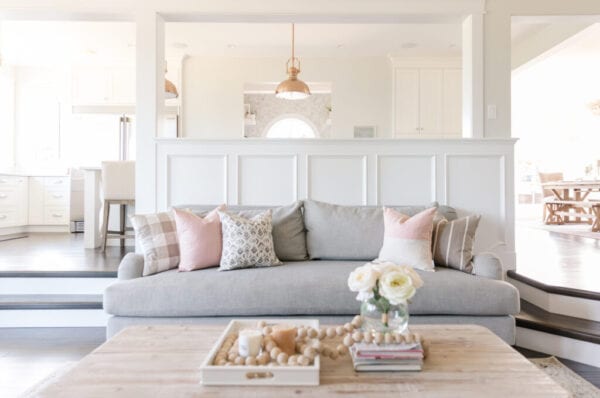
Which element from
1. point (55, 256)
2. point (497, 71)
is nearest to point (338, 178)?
point (497, 71)

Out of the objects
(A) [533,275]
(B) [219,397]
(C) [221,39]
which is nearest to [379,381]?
(B) [219,397]

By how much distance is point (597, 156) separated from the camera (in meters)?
9.59

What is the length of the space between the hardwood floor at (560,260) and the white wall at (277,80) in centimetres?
274

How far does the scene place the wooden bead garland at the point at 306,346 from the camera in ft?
4.17

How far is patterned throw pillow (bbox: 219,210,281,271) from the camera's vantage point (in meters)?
2.57

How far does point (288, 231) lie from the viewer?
2881mm

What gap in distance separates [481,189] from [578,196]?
544 centimetres

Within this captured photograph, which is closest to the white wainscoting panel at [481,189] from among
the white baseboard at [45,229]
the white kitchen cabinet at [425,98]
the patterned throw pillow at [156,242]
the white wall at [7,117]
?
the patterned throw pillow at [156,242]

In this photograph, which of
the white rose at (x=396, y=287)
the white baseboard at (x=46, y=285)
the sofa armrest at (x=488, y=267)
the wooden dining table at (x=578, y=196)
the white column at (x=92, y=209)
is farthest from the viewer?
the wooden dining table at (x=578, y=196)

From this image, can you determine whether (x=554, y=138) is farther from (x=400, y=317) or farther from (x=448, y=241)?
(x=400, y=317)

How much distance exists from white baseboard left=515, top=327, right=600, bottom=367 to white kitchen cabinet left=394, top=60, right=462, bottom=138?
4.46m

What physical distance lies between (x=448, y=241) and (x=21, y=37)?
6145 mm

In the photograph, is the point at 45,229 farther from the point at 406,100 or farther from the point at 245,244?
the point at 406,100

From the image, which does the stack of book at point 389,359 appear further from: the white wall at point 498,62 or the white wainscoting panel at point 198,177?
the white wall at point 498,62
